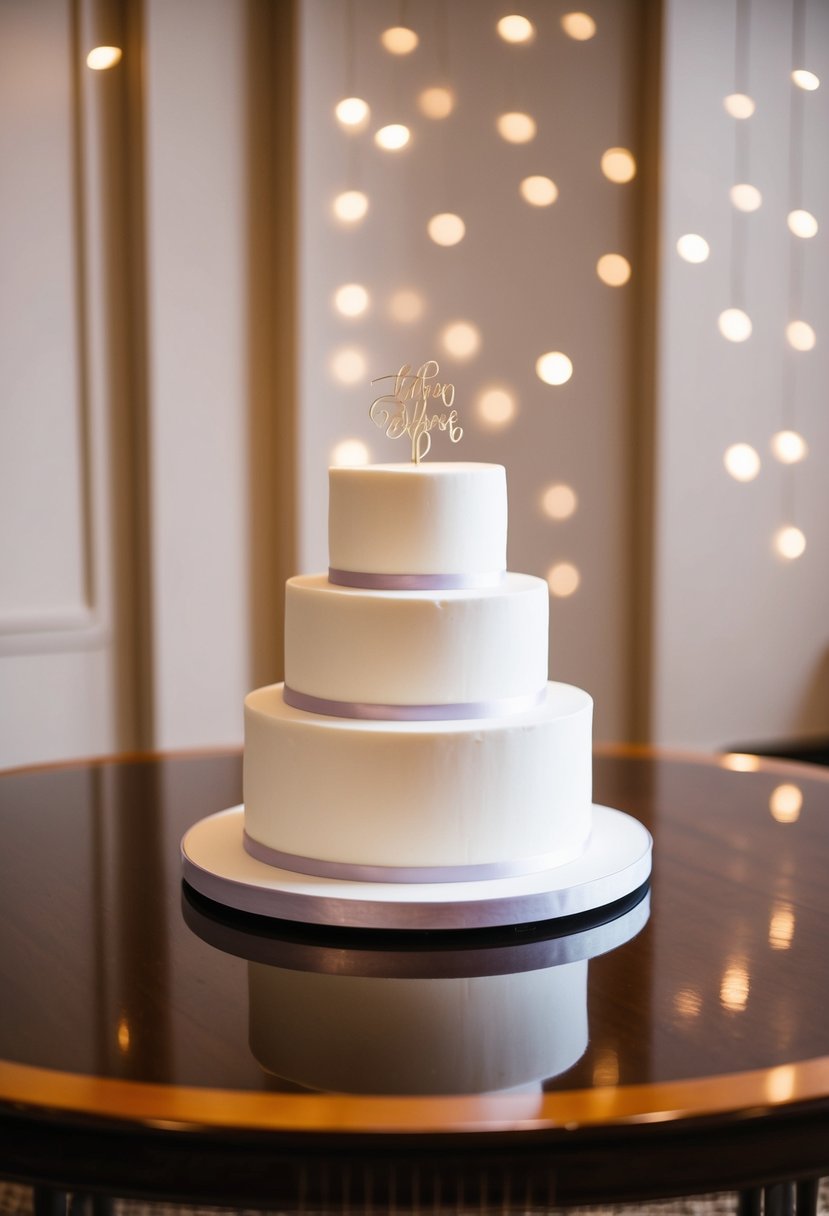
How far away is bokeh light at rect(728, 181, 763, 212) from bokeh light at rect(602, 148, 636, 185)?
0.83 ft

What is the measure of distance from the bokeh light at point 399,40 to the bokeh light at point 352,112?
142 mm

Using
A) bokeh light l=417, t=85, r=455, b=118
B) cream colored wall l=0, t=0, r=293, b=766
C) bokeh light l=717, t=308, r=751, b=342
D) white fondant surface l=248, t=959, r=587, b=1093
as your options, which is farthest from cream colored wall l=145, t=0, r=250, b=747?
white fondant surface l=248, t=959, r=587, b=1093

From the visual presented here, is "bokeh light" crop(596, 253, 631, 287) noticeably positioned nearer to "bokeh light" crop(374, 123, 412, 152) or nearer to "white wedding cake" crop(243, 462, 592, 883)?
"bokeh light" crop(374, 123, 412, 152)

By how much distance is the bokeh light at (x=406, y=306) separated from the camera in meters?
2.93

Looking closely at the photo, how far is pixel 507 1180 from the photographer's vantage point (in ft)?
2.32

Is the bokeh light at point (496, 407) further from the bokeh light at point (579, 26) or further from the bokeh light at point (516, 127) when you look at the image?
the bokeh light at point (579, 26)

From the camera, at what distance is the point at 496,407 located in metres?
3.05

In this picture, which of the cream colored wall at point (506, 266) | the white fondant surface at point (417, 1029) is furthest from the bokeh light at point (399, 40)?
the white fondant surface at point (417, 1029)

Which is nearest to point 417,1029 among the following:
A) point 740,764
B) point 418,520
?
point 418,520

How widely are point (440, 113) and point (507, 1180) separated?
2.64m

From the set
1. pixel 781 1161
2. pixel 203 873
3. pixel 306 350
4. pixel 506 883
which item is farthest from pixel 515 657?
pixel 306 350

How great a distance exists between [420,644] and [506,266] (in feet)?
6.98

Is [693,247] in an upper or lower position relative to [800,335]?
upper

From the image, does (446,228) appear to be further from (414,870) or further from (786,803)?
(414,870)
